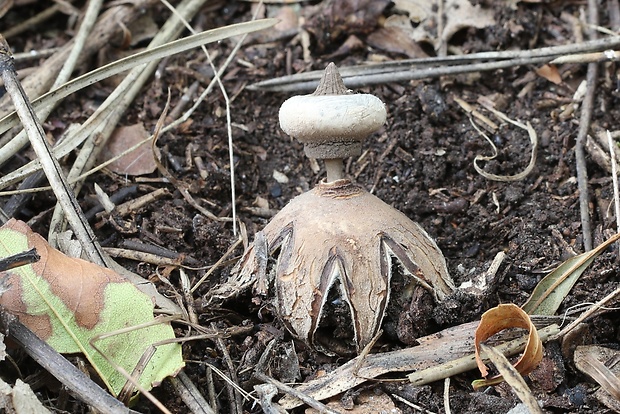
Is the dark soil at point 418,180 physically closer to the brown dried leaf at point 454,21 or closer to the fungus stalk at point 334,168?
the brown dried leaf at point 454,21

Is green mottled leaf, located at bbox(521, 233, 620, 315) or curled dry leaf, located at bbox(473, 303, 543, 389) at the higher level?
curled dry leaf, located at bbox(473, 303, 543, 389)

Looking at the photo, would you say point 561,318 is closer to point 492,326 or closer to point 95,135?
point 492,326

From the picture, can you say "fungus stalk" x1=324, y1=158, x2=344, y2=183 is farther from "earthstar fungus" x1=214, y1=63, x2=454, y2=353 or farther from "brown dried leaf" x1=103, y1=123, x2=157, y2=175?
"brown dried leaf" x1=103, y1=123, x2=157, y2=175

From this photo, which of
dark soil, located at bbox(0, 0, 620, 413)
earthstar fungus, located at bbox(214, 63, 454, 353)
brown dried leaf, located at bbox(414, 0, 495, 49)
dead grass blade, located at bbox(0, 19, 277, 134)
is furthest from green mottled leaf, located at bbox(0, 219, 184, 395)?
brown dried leaf, located at bbox(414, 0, 495, 49)

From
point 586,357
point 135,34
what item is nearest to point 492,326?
point 586,357

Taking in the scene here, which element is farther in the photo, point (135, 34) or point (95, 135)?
point (135, 34)

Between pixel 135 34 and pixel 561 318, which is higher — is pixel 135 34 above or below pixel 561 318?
above
